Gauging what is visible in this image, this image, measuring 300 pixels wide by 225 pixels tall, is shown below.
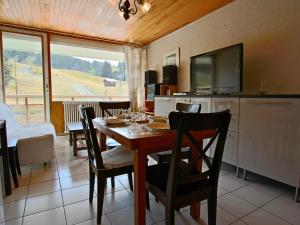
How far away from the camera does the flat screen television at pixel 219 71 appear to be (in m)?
2.37

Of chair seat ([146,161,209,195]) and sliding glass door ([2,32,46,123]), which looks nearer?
chair seat ([146,161,209,195])

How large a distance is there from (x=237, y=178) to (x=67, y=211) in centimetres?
186

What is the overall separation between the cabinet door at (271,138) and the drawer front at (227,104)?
6cm

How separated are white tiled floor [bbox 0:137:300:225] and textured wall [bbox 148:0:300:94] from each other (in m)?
1.26

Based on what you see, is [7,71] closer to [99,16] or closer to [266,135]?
[99,16]

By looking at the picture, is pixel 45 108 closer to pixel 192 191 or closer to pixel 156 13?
pixel 156 13

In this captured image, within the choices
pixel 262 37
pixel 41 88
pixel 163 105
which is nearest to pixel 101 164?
pixel 163 105

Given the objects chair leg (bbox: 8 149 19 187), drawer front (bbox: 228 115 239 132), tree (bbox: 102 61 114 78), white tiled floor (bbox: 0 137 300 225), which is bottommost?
white tiled floor (bbox: 0 137 300 225)

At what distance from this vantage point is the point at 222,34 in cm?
300

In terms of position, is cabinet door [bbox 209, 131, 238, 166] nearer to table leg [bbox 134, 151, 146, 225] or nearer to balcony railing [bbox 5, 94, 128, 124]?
table leg [bbox 134, 151, 146, 225]

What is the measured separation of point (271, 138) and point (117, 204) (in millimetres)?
1647

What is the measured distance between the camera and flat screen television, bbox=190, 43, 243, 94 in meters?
2.37

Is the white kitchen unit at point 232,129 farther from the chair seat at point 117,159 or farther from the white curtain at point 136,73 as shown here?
the white curtain at point 136,73

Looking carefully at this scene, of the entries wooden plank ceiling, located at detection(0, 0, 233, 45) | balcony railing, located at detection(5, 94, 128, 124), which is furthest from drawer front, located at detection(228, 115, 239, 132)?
balcony railing, located at detection(5, 94, 128, 124)
